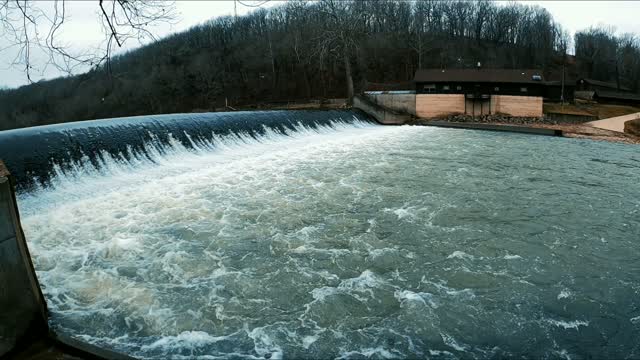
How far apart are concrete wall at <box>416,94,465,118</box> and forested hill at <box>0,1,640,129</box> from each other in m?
11.2

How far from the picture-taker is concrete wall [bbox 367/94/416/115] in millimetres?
33156

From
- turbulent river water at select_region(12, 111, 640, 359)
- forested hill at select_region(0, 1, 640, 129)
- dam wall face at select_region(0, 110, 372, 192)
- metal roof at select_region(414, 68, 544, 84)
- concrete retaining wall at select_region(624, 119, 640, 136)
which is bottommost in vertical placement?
concrete retaining wall at select_region(624, 119, 640, 136)

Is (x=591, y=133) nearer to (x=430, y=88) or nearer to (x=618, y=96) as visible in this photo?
(x=430, y=88)

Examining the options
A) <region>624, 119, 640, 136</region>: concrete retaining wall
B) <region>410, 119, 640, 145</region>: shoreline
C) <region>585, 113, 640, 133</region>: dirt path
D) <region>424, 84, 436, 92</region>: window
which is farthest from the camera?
<region>424, 84, 436, 92</region>: window

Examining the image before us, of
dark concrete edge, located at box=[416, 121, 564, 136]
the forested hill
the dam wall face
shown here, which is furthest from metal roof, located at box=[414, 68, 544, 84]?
the dam wall face

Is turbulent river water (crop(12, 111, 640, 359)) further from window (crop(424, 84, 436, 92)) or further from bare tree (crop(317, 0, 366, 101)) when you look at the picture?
bare tree (crop(317, 0, 366, 101))

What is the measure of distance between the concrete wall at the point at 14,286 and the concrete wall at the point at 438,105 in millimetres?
30708

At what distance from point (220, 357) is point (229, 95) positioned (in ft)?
186

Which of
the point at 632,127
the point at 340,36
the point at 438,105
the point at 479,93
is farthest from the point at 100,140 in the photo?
the point at 632,127

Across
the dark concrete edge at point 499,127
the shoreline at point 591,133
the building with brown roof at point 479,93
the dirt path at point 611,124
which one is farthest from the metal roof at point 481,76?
the dark concrete edge at point 499,127

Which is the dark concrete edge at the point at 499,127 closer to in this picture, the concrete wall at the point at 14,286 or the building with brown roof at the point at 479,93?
the building with brown roof at the point at 479,93

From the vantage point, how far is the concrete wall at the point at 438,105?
32.9 m

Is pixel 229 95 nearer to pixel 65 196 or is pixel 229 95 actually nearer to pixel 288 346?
pixel 65 196

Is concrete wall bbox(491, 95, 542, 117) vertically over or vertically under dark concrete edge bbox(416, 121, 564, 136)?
over
